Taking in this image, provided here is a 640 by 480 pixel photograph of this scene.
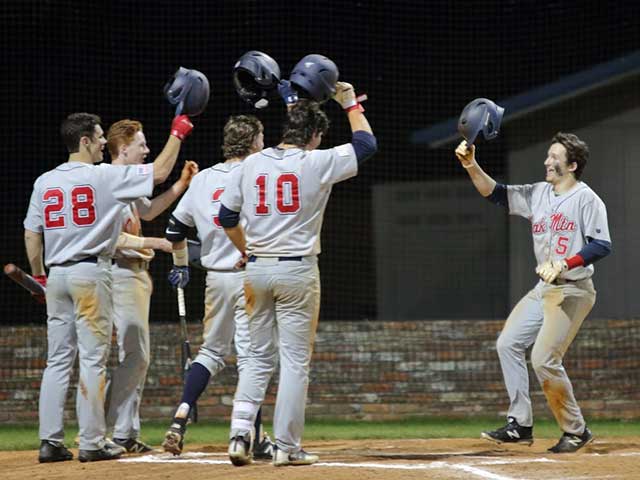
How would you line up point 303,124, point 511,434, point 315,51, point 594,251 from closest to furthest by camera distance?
point 303,124
point 594,251
point 511,434
point 315,51

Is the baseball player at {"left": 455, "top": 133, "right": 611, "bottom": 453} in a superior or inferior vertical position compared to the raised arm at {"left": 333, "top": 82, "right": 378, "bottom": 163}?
inferior

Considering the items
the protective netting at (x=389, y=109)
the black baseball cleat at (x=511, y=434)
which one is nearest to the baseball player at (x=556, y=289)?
the black baseball cleat at (x=511, y=434)

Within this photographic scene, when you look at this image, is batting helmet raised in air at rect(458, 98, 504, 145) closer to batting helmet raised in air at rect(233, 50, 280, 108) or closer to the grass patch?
batting helmet raised in air at rect(233, 50, 280, 108)

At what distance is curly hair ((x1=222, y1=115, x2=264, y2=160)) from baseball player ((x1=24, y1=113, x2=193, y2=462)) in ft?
1.14

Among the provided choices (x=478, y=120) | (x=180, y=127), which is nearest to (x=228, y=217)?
(x=180, y=127)

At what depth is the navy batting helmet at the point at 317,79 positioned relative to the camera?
641 centimetres

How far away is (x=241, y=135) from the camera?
6961 mm

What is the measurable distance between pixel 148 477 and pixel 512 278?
737cm

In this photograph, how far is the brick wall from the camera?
10.4 m

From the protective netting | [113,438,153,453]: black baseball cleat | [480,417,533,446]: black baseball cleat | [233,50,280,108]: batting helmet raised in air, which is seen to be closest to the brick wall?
the protective netting

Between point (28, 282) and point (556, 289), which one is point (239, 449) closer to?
point (28, 282)

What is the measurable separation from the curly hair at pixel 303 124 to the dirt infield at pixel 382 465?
69.8 inches

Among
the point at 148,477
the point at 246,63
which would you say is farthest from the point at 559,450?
the point at 246,63

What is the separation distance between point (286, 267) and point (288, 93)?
1150 millimetres
